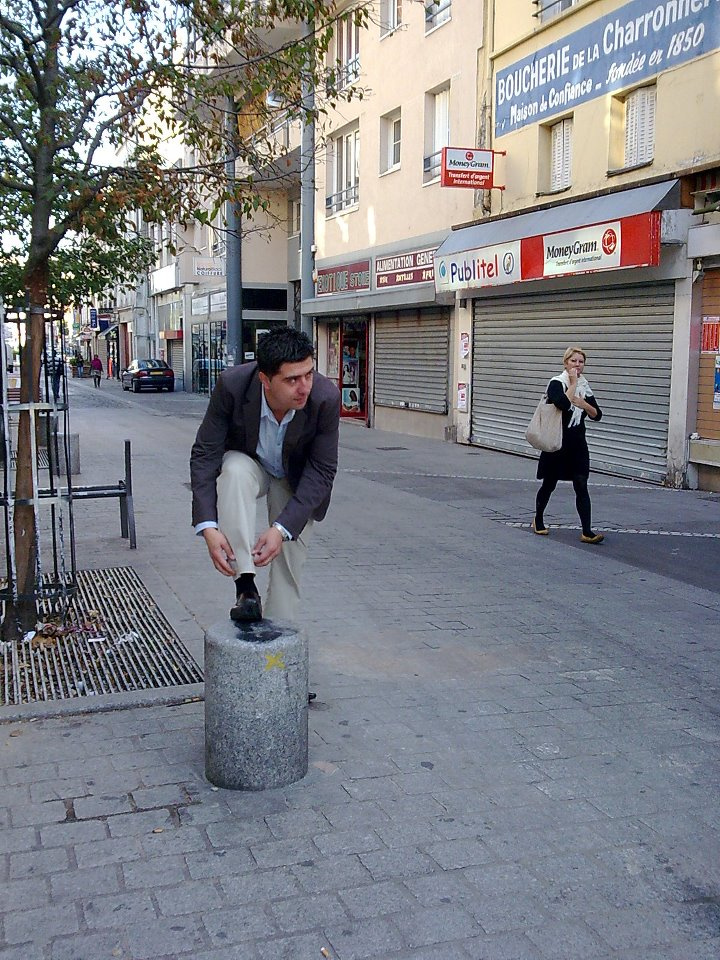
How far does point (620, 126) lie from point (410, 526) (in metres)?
7.18

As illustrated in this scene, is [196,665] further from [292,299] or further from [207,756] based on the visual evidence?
[292,299]

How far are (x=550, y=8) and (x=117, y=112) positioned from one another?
35.2ft

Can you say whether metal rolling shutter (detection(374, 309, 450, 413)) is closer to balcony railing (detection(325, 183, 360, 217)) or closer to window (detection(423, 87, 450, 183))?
window (detection(423, 87, 450, 183))

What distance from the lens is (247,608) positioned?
12.8 ft

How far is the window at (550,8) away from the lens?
14500 mm

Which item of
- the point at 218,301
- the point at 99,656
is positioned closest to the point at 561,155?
the point at 99,656

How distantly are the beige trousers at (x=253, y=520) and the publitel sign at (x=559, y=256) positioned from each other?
8796mm

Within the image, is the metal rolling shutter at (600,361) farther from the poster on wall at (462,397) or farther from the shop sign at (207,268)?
the shop sign at (207,268)

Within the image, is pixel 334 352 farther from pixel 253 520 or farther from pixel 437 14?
pixel 253 520

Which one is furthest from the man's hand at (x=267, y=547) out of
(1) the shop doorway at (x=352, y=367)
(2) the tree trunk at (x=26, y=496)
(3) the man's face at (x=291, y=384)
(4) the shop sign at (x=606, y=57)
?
(1) the shop doorway at (x=352, y=367)

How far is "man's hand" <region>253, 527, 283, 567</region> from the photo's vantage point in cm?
388

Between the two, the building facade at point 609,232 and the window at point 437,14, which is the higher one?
the window at point 437,14

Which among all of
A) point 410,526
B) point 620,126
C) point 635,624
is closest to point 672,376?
point 620,126

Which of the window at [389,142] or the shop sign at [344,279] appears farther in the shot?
the shop sign at [344,279]
